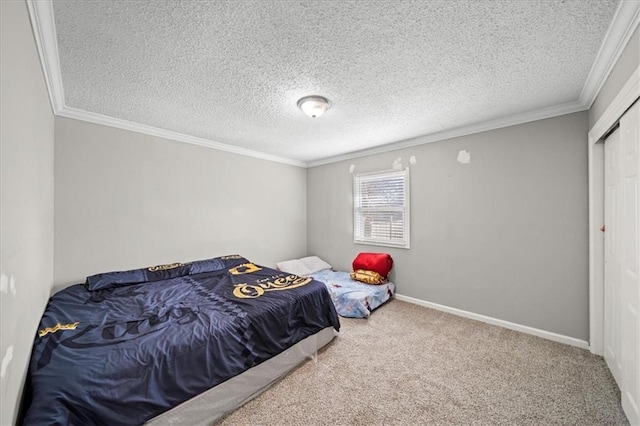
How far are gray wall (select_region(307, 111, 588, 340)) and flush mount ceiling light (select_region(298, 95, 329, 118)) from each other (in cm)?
183

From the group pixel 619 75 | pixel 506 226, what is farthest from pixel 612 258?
pixel 619 75

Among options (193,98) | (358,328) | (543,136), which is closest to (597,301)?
(543,136)

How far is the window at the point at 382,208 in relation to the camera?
145 inches

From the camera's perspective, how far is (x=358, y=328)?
284 cm

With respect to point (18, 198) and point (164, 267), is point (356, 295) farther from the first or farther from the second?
point (18, 198)

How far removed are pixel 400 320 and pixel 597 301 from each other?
180 centimetres

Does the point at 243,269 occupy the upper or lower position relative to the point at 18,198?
lower

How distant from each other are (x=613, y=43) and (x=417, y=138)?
6.53ft

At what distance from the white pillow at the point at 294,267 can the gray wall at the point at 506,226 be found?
1437 mm

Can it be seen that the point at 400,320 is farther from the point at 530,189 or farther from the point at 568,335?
the point at 530,189

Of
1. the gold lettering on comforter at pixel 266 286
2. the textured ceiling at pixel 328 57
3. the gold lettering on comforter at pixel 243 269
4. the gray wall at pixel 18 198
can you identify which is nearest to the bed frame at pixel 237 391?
the gold lettering on comforter at pixel 266 286

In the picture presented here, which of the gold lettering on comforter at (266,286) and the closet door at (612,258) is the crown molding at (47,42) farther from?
the closet door at (612,258)

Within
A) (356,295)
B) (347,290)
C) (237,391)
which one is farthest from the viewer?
(347,290)

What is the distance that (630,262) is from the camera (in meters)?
1.57
